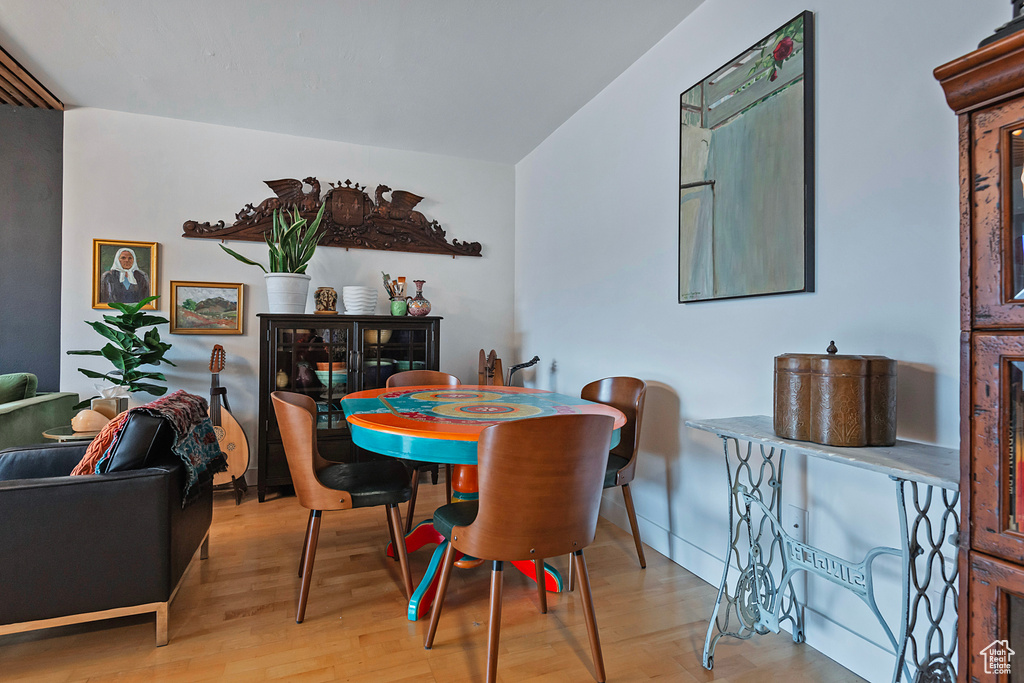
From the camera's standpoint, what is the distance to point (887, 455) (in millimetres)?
1254

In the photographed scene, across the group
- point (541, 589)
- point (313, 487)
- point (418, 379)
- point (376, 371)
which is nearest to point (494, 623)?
point (541, 589)

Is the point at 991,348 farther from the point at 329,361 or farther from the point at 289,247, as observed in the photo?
the point at 289,247

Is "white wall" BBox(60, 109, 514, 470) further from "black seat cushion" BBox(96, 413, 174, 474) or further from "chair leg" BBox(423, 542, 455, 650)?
"chair leg" BBox(423, 542, 455, 650)

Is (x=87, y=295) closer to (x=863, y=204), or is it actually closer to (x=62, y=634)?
(x=62, y=634)

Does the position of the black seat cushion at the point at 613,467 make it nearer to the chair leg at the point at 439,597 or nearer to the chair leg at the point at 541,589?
the chair leg at the point at 541,589

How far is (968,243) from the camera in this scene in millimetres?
925

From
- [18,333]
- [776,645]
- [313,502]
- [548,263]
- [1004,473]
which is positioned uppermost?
Answer: [548,263]

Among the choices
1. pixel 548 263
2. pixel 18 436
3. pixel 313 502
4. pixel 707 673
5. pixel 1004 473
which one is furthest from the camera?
pixel 548 263

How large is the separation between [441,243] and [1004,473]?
3964 mm

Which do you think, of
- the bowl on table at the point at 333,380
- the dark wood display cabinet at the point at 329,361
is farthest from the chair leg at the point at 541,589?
the bowl on table at the point at 333,380

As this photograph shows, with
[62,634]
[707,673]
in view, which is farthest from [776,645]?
[62,634]

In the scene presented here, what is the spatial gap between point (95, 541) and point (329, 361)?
204 centimetres

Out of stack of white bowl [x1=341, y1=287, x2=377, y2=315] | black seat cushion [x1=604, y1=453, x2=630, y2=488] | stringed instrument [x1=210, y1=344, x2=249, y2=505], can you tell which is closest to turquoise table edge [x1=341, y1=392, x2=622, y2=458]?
black seat cushion [x1=604, y1=453, x2=630, y2=488]

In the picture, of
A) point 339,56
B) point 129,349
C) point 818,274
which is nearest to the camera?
point 818,274
